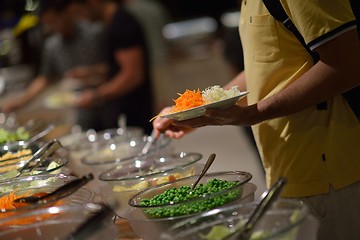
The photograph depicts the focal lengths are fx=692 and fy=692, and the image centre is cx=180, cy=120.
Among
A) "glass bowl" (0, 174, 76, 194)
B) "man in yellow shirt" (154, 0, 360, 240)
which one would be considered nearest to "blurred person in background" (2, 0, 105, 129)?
"glass bowl" (0, 174, 76, 194)

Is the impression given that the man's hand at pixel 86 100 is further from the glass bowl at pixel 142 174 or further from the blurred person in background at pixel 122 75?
the glass bowl at pixel 142 174

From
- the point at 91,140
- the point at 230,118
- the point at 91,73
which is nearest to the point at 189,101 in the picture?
the point at 230,118

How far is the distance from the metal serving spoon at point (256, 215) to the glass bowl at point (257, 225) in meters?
0.02

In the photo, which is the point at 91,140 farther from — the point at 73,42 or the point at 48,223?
the point at 73,42

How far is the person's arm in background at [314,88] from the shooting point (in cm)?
173

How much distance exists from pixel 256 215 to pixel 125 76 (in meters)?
3.29

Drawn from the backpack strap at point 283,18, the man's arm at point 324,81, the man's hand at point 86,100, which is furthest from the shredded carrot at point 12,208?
the man's hand at point 86,100

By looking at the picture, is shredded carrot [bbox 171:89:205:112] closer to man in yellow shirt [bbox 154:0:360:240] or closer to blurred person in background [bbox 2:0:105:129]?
man in yellow shirt [bbox 154:0:360:240]

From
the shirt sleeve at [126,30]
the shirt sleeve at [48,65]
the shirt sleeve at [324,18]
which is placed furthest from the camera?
the shirt sleeve at [48,65]

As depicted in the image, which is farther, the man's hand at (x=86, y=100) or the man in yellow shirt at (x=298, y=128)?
the man's hand at (x=86, y=100)

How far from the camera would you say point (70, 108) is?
5.09 meters

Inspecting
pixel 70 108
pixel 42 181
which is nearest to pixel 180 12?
pixel 70 108

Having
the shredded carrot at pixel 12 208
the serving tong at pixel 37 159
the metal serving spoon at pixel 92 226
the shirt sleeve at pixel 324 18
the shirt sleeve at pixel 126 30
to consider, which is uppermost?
the shirt sleeve at pixel 126 30

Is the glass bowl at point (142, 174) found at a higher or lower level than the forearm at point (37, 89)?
lower
